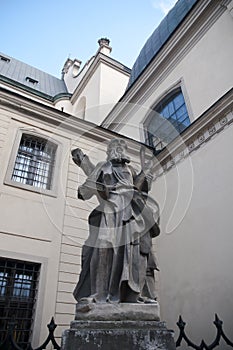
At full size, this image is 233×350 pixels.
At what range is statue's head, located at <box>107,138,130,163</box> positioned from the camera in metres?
3.03

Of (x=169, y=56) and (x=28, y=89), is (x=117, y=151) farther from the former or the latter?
(x=28, y=89)

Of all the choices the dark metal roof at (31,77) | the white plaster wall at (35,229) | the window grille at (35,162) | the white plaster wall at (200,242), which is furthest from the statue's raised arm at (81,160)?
the dark metal roof at (31,77)

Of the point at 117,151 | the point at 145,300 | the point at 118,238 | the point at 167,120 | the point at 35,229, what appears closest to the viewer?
the point at 145,300

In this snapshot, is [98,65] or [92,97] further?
[98,65]

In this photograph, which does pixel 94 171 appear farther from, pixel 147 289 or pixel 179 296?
pixel 179 296

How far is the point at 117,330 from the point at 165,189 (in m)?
6.09

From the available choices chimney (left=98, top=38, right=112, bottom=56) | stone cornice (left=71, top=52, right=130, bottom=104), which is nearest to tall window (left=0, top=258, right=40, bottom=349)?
stone cornice (left=71, top=52, right=130, bottom=104)

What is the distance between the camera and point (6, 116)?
264 inches

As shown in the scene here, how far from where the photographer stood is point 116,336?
1957mm

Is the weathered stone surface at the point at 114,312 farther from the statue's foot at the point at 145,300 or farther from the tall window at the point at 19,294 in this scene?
the tall window at the point at 19,294

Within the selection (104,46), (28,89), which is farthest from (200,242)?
(104,46)

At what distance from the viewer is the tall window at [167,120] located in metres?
8.65

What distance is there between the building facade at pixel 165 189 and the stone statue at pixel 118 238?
3132 millimetres

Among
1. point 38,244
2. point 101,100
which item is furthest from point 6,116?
point 101,100
